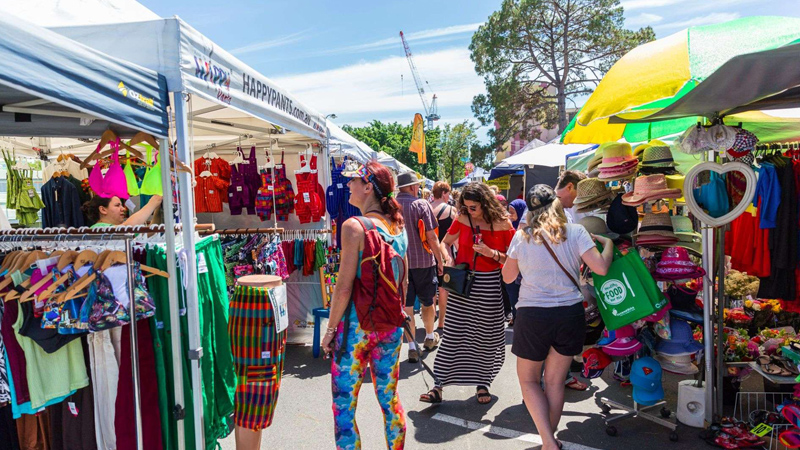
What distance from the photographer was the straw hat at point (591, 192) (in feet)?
12.4

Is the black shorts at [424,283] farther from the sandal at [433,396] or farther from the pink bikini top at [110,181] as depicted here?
the pink bikini top at [110,181]

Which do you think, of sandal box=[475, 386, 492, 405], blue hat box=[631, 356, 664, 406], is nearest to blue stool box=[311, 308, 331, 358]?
sandal box=[475, 386, 492, 405]

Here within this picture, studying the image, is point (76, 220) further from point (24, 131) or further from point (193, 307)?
point (193, 307)

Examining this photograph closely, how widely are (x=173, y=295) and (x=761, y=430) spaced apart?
3724 millimetres

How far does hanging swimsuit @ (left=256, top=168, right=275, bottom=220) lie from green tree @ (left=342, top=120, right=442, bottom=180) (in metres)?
37.3

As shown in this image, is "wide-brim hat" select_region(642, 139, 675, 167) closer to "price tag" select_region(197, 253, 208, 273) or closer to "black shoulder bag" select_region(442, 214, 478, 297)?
"black shoulder bag" select_region(442, 214, 478, 297)

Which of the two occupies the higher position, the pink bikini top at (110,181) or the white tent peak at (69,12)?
the white tent peak at (69,12)

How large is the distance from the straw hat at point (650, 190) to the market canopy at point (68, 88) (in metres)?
3.07

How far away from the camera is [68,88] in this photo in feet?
6.45

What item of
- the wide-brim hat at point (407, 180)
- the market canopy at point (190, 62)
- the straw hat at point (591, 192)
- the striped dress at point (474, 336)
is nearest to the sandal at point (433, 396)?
the striped dress at point (474, 336)

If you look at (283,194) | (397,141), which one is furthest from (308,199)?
(397,141)

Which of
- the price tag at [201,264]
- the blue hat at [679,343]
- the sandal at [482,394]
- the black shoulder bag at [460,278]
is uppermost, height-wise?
the price tag at [201,264]

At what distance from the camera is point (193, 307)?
279 centimetres

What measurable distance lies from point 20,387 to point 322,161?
408cm
